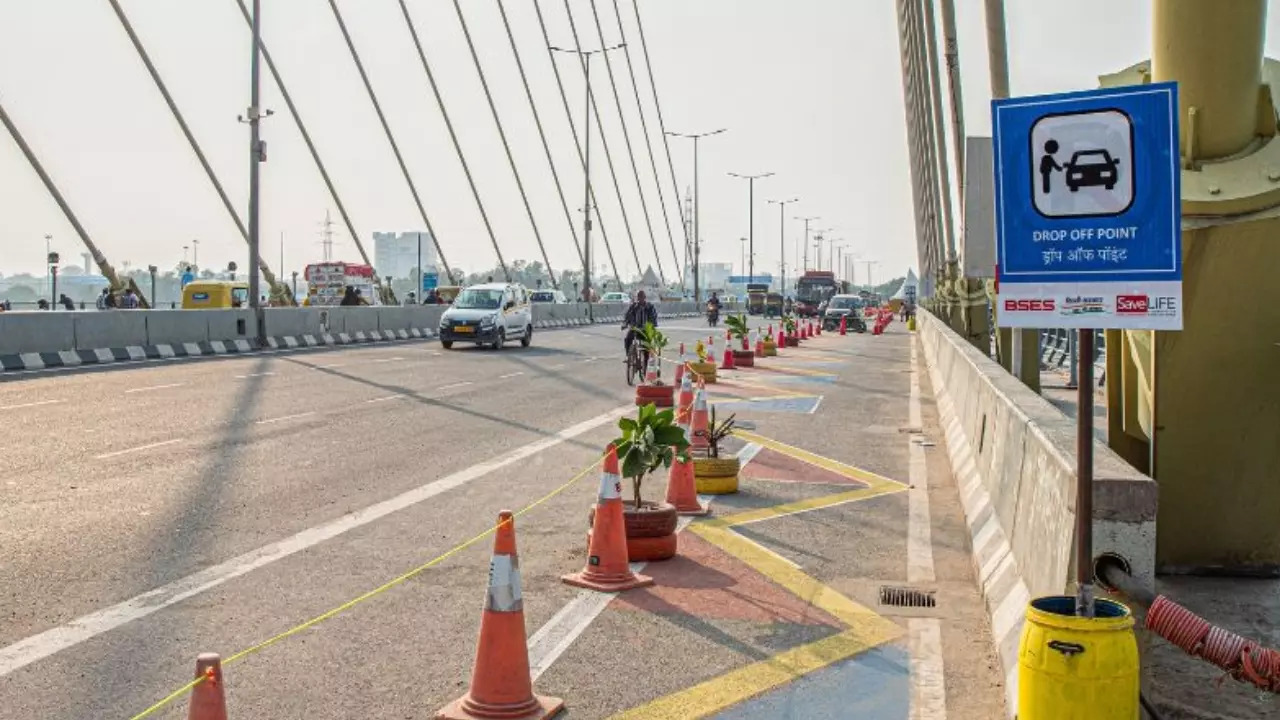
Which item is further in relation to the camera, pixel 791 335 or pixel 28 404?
pixel 791 335

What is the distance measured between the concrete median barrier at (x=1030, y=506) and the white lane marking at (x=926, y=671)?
301mm

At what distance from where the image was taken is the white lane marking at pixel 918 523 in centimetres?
866

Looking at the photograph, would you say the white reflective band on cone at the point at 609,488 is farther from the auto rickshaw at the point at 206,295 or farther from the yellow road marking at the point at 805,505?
the auto rickshaw at the point at 206,295

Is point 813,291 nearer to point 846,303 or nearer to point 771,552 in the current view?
point 846,303

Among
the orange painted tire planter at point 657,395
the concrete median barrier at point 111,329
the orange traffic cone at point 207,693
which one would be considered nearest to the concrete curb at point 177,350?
the concrete median barrier at point 111,329

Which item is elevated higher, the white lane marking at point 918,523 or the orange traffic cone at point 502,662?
the orange traffic cone at point 502,662

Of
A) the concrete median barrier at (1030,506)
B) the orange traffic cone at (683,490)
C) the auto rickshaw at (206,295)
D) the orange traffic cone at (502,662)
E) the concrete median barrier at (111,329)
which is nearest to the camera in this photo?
the concrete median barrier at (1030,506)

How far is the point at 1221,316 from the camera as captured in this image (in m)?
6.82

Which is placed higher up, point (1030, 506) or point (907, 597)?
point (1030, 506)

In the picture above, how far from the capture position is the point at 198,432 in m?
15.4

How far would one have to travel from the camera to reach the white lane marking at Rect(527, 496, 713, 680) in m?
6.49

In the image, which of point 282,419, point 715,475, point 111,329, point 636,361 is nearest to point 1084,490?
point 715,475

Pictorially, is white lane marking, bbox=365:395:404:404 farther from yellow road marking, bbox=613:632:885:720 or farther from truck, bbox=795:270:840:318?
truck, bbox=795:270:840:318

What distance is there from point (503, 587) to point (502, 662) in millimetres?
300
